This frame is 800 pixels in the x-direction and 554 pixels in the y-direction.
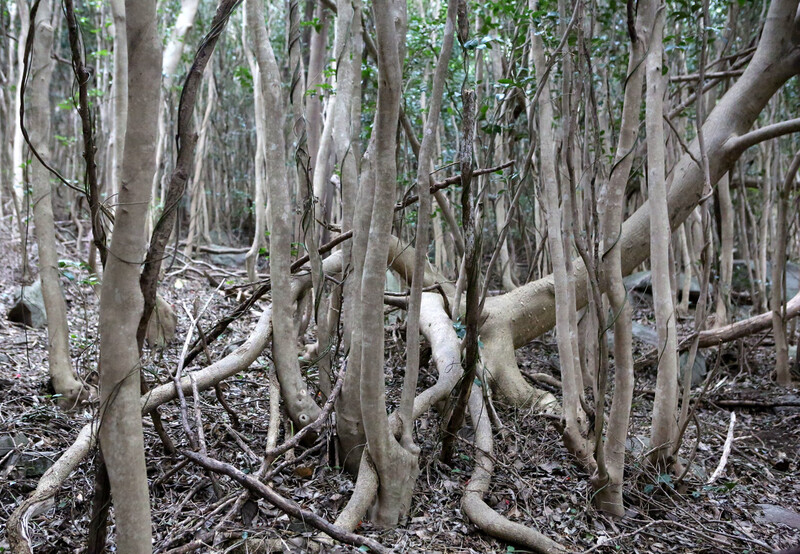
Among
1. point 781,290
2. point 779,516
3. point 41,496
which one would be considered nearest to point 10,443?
point 41,496

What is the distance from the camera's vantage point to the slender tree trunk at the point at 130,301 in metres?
1.76

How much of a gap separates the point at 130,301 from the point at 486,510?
2062 millimetres

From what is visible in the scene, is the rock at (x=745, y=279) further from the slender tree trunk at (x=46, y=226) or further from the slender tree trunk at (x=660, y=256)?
the slender tree trunk at (x=46, y=226)

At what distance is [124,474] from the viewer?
1.85m

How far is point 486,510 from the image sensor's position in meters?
2.96

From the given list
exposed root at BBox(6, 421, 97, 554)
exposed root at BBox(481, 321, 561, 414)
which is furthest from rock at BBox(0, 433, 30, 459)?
exposed root at BBox(481, 321, 561, 414)

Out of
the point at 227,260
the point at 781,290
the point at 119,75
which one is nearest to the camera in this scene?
the point at 119,75

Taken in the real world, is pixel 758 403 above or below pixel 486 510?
below

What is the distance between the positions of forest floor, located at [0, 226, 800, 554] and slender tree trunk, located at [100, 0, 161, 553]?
59 centimetres

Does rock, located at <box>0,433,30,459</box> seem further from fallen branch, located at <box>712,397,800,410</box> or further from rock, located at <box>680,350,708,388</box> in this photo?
rock, located at <box>680,350,708,388</box>

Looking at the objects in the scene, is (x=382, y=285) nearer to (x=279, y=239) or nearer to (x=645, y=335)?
(x=279, y=239)

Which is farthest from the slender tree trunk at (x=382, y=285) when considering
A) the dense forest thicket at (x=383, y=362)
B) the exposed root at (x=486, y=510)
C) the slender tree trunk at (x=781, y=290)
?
the slender tree trunk at (x=781, y=290)

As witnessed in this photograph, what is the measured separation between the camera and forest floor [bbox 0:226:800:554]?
2691 millimetres

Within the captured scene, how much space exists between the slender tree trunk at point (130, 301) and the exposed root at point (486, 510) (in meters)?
1.66
